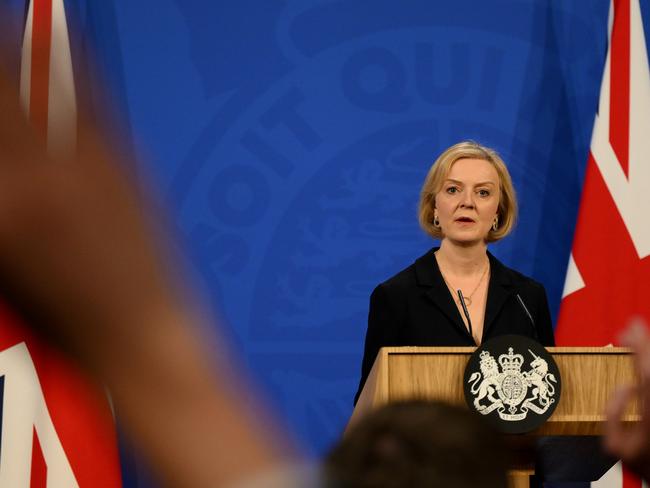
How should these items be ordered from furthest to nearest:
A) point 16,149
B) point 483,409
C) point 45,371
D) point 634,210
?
point 634,210 → point 45,371 → point 483,409 → point 16,149

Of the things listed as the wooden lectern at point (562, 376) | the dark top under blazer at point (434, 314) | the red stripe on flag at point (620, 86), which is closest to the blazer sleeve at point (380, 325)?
the dark top under blazer at point (434, 314)

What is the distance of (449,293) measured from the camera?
139 inches

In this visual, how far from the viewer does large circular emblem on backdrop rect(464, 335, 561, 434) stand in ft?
7.99

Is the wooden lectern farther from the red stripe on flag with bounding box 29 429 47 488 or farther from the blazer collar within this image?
the red stripe on flag with bounding box 29 429 47 488

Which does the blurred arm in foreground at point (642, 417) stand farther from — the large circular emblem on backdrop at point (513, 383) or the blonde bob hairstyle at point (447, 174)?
the blonde bob hairstyle at point (447, 174)

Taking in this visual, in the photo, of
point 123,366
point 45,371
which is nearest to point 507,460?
point 123,366

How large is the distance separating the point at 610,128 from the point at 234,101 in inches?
65.0

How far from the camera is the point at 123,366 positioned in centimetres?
37

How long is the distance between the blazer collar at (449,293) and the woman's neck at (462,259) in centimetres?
4

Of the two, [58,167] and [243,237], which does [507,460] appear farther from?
[243,237]

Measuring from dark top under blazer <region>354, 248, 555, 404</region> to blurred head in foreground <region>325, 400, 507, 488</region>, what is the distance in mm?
2991

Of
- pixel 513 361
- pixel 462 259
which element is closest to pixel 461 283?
pixel 462 259

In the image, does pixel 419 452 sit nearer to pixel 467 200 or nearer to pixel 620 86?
pixel 467 200

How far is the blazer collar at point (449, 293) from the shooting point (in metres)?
3.46
